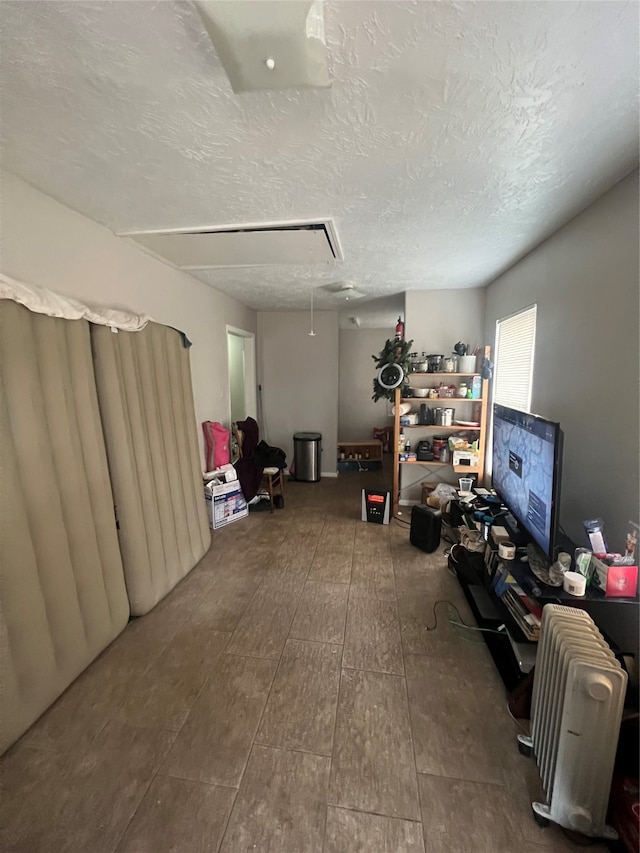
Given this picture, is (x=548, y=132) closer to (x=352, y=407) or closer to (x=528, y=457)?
(x=528, y=457)

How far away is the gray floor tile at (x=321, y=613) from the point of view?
→ 202 cm

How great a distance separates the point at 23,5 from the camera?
83 centimetres

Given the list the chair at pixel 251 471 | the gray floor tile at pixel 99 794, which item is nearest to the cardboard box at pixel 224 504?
the chair at pixel 251 471

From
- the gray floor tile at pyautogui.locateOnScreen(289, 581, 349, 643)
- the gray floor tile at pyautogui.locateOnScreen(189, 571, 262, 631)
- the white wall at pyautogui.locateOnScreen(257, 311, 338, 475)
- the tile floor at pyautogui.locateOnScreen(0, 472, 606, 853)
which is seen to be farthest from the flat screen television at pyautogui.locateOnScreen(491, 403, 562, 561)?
the white wall at pyautogui.locateOnScreen(257, 311, 338, 475)

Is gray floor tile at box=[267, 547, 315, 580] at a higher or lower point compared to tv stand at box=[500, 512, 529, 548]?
lower

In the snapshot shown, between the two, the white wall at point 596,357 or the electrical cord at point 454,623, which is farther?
the electrical cord at point 454,623

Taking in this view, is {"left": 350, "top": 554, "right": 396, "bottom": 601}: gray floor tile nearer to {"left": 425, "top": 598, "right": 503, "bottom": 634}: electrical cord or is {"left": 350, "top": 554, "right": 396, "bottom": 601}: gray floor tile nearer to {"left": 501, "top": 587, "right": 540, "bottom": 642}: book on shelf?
{"left": 425, "top": 598, "right": 503, "bottom": 634}: electrical cord

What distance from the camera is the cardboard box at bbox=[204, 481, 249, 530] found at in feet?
11.0

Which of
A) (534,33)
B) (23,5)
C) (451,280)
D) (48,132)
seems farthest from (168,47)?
(451,280)

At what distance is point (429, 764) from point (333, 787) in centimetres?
39

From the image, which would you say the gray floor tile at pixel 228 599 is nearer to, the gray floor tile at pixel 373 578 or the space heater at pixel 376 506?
the gray floor tile at pixel 373 578

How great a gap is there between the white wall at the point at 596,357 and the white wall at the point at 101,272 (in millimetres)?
2786

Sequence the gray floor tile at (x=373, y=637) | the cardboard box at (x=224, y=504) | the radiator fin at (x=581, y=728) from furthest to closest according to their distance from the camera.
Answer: the cardboard box at (x=224, y=504) → the gray floor tile at (x=373, y=637) → the radiator fin at (x=581, y=728)

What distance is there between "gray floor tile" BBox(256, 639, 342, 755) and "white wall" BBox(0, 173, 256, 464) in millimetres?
2274
